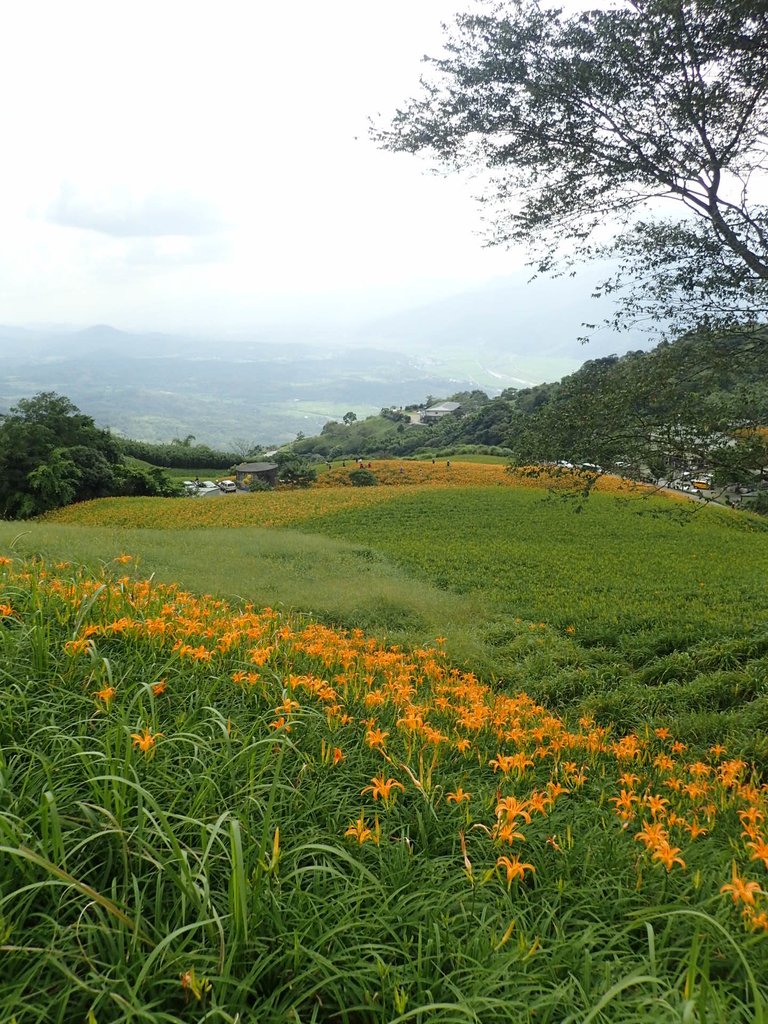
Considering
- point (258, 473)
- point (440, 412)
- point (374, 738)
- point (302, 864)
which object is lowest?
point (258, 473)

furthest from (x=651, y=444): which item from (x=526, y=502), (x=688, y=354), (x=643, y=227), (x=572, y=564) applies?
(x=526, y=502)

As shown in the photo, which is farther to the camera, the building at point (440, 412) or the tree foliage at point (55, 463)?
the building at point (440, 412)

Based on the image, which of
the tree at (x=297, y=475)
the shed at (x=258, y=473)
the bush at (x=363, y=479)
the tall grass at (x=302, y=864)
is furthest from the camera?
the shed at (x=258, y=473)

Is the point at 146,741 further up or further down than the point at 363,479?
further up

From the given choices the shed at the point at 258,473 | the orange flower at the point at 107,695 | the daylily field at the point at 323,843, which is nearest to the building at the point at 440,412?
the shed at the point at 258,473

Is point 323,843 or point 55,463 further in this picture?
point 55,463

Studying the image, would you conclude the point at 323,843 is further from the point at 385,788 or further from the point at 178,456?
the point at 178,456

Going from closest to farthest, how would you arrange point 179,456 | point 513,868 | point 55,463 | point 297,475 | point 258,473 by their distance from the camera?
point 513,868 → point 55,463 → point 297,475 → point 258,473 → point 179,456

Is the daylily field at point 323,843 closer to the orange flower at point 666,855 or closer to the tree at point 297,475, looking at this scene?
the orange flower at point 666,855

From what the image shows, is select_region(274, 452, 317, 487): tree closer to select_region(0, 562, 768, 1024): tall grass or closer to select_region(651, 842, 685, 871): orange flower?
select_region(0, 562, 768, 1024): tall grass

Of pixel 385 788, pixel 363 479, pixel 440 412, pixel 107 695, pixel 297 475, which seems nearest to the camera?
pixel 385 788

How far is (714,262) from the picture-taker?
569 centimetres

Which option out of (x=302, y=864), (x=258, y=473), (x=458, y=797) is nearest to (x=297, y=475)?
(x=258, y=473)

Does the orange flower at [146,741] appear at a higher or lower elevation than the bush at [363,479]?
higher
